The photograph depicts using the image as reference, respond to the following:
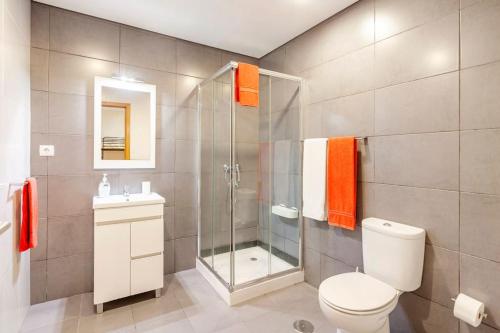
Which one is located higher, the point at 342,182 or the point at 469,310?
the point at 342,182

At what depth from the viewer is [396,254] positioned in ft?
5.41

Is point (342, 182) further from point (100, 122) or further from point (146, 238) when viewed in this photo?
point (100, 122)

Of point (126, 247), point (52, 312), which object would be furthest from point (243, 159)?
point (52, 312)

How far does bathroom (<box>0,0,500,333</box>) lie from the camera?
1.51m

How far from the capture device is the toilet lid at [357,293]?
1435 millimetres

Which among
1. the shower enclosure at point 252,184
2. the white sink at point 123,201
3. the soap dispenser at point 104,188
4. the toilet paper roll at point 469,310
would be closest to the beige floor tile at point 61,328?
the white sink at point 123,201

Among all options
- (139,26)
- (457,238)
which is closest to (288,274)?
(457,238)

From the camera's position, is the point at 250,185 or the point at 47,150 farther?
the point at 250,185

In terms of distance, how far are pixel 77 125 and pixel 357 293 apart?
2.64 meters

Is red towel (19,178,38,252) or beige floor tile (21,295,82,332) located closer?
red towel (19,178,38,252)

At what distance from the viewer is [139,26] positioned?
8.26ft

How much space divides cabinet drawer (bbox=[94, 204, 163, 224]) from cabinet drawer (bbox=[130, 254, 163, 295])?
0.38 meters

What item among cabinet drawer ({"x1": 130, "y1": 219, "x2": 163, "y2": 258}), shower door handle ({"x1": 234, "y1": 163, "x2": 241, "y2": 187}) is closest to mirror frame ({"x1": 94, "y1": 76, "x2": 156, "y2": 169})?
cabinet drawer ({"x1": 130, "y1": 219, "x2": 163, "y2": 258})

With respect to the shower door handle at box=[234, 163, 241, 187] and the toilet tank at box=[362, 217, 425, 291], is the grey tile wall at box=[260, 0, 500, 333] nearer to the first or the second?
the toilet tank at box=[362, 217, 425, 291]
